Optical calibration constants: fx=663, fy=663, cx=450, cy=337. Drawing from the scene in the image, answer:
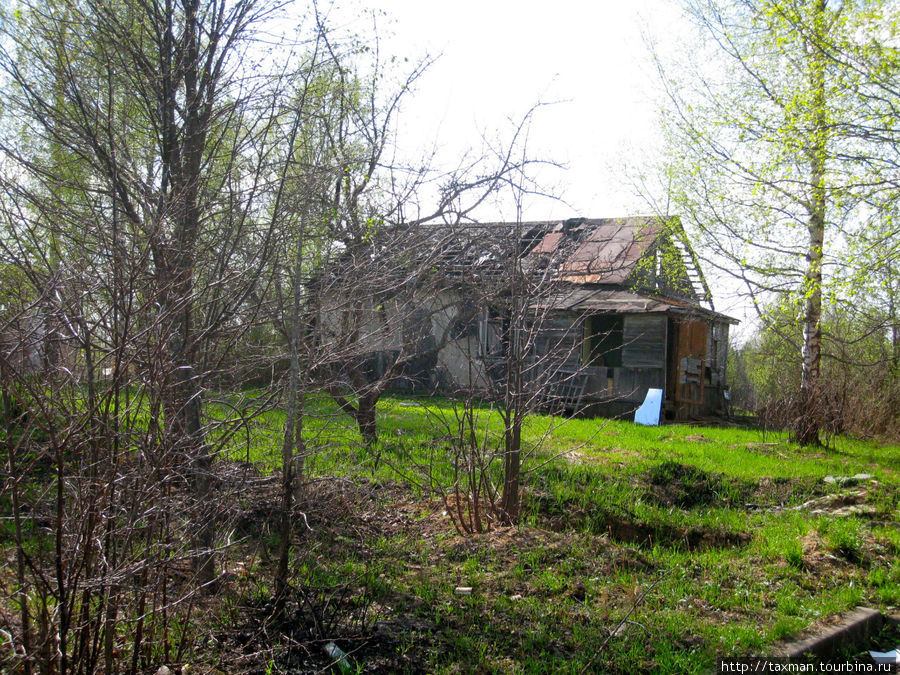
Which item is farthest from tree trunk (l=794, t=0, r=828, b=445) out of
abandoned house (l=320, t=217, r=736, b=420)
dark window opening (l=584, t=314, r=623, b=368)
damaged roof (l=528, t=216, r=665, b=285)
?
dark window opening (l=584, t=314, r=623, b=368)

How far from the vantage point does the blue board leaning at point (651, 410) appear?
15.3 meters

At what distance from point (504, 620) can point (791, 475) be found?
601 centimetres

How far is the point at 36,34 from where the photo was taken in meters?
4.29

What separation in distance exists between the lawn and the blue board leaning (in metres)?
7.09

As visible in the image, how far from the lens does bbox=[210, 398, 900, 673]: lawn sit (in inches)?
144

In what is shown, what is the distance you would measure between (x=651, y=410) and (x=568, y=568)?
37.2ft

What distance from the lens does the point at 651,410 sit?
15.6m

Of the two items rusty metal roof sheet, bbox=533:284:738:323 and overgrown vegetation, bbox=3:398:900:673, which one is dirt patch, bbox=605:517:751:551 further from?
rusty metal roof sheet, bbox=533:284:738:323

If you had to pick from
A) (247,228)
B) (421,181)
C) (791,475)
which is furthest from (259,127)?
(791,475)

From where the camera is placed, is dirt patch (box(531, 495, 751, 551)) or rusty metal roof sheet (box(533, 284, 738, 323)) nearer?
dirt patch (box(531, 495, 751, 551))

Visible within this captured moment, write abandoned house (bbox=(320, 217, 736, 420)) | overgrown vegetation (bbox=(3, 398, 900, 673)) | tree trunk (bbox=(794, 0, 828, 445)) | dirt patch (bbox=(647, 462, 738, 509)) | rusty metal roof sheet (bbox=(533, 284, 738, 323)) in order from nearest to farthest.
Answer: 1. overgrown vegetation (bbox=(3, 398, 900, 673))
2. dirt patch (bbox=(647, 462, 738, 509))
3. tree trunk (bbox=(794, 0, 828, 445))
4. abandoned house (bbox=(320, 217, 736, 420))
5. rusty metal roof sheet (bbox=(533, 284, 738, 323))

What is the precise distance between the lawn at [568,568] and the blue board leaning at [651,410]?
709cm

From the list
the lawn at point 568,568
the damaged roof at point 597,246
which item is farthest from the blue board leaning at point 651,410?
the lawn at point 568,568

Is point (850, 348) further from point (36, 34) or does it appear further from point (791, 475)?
point (36, 34)
